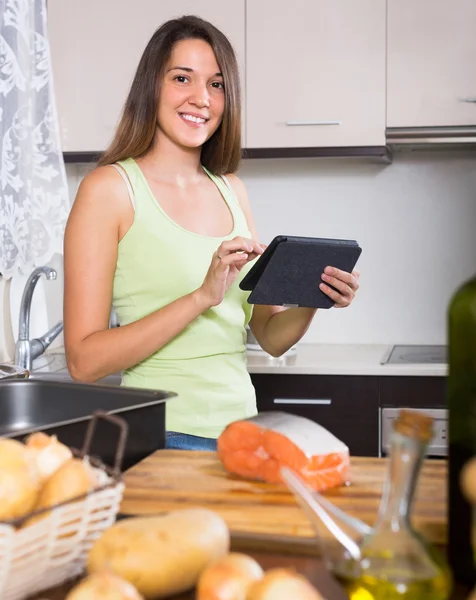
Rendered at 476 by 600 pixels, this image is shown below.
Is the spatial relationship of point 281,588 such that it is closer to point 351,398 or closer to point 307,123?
point 351,398

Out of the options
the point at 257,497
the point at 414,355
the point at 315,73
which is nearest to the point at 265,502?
the point at 257,497

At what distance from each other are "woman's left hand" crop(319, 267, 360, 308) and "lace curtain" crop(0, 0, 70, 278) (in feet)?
3.60

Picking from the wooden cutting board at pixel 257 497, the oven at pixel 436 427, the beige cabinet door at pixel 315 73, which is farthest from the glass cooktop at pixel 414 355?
the wooden cutting board at pixel 257 497

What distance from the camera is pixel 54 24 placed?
2.70 meters

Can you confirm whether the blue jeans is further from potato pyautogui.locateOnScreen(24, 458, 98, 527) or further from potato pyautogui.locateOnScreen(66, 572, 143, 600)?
potato pyautogui.locateOnScreen(66, 572, 143, 600)

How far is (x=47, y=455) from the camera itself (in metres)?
0.67

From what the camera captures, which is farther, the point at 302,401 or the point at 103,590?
the point at 302,401

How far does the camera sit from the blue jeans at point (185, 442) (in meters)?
1.50

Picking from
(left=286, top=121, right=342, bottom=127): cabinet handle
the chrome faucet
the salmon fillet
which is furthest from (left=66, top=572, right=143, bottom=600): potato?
(left=286, top=121, right=342, bottom=127): cabinet handle

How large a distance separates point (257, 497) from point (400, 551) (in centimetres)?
31

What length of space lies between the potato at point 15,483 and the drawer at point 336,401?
5.97 feet

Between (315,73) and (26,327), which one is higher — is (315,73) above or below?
Result: above

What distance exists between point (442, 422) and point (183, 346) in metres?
1.08

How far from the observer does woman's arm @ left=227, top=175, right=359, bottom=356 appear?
151cm
